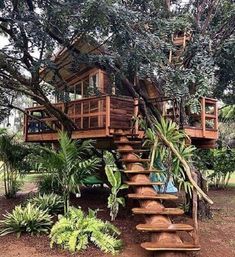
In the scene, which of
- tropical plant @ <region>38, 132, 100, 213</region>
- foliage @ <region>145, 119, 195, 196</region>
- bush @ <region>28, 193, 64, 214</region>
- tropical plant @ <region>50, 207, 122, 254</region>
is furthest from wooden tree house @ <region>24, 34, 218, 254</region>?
bush @ <region>28, 193, 64, 214</region>

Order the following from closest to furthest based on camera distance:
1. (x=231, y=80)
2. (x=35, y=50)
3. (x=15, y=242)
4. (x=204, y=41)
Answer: (x=15, y=242) → (x=35, y=50) → (x=204, y=41) → (x=231, y=80)

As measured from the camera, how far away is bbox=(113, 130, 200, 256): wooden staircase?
4.77 meters

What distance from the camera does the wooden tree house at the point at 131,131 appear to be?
5000mm

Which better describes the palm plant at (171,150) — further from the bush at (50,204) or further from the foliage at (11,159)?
the foliage at (11,159)

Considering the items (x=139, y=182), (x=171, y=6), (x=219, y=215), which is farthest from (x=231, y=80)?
(x=139, y=182)

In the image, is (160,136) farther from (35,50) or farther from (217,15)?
(217,15)

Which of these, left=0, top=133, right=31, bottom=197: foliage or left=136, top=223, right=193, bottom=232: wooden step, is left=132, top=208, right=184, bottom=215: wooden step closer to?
left=136, top=223, right=193, bottom=232: wooden step

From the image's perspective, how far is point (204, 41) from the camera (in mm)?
7930

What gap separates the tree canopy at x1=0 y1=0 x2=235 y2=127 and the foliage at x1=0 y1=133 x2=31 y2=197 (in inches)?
85.6


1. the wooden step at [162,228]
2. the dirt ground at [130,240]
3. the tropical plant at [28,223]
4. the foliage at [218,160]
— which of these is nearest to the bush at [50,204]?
the tropical plant at [28,223]

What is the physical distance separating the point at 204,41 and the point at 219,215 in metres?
4.39

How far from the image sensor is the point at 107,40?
6.58 meters

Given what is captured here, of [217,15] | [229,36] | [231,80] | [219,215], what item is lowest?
[219,215]

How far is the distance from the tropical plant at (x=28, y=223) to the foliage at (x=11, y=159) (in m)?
3.57
